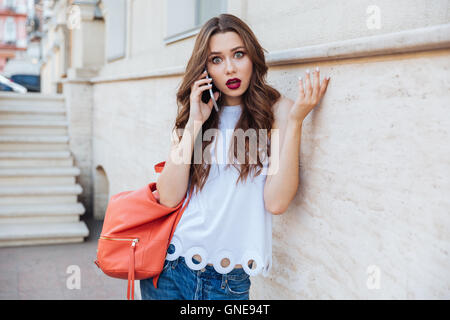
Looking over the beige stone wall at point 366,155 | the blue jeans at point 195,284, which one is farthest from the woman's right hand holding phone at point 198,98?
the blue jeans at point 195,284

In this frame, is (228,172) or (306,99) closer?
(306,99)

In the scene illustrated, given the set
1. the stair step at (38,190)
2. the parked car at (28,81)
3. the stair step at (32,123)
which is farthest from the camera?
the parked car at (28,81)

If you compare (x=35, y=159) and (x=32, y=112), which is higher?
(x=32, y=112)

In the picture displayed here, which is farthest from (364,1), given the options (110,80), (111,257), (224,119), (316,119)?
(110,80)

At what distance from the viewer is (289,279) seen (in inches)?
103

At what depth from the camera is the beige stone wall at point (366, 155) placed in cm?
165

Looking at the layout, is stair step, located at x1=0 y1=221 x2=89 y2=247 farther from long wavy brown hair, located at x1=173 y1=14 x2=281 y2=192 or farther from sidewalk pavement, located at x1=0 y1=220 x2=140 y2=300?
long wavy brown hair, located at x1=173 y1=14 x2=281 y2=192

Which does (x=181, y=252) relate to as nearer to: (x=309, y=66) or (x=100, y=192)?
(x=309, y=66)

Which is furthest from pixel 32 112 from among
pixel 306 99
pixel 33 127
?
pixel 306 99

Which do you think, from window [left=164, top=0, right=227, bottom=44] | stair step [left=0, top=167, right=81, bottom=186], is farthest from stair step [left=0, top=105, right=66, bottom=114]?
window [left=164, top=0, right=227, bottom=44]

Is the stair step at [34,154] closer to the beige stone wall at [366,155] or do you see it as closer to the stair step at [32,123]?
the stair step at [32,123]

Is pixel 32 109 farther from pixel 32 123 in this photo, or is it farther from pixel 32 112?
pixel 32 123

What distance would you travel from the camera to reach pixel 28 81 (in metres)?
24.1

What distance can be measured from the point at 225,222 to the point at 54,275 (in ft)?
13.6
